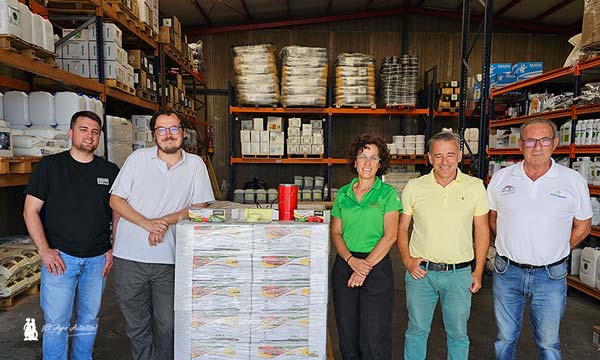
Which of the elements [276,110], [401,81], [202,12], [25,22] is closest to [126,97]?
[25,22]

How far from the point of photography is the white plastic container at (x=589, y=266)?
15.8ft

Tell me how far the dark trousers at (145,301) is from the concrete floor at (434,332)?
98 centimetres

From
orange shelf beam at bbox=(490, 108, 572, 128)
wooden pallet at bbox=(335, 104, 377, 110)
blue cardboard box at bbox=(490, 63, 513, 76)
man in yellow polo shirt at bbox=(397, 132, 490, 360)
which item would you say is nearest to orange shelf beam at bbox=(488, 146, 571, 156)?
orange shelf beam at bbox=(490, 108, 572, 128)

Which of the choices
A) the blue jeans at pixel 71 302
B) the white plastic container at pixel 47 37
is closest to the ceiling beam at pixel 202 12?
the white plastic container at pixel 47 37

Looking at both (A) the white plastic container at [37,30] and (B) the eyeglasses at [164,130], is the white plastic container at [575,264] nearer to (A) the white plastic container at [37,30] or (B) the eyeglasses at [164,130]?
(B) the eyeglasses at [164,130]

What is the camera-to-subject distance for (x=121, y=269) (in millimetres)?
2664

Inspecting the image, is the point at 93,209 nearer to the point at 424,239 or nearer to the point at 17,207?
the point at 424,239

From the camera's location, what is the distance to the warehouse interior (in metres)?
4.24

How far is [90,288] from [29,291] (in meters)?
2.88

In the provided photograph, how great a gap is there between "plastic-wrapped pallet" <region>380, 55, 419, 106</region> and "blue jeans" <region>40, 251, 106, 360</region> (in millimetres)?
8444

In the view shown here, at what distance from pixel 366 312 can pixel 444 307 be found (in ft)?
1.79

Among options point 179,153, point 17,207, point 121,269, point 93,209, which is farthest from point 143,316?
point 17,207

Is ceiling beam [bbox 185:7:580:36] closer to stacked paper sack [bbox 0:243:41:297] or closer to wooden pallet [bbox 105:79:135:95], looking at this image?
wooden pallet [bbox 105:79:135:95]

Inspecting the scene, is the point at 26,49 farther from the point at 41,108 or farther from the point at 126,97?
the point at 126,97
